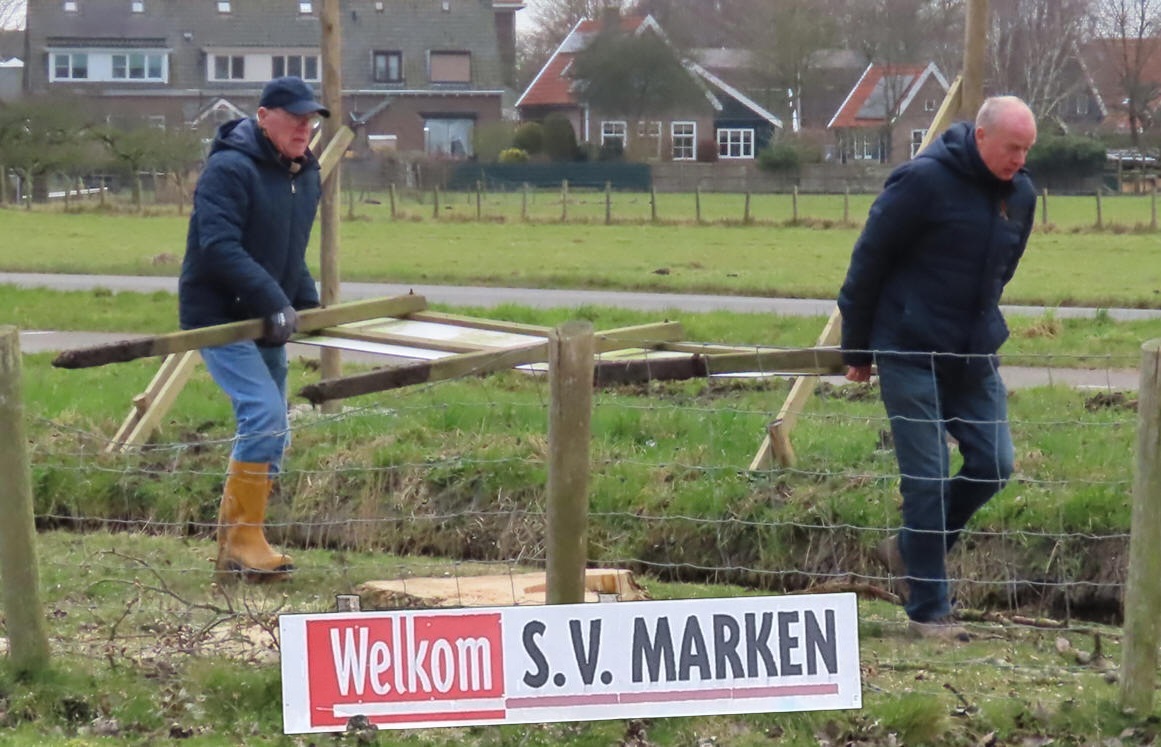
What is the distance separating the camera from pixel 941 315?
5879mm

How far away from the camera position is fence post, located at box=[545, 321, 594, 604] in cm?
504

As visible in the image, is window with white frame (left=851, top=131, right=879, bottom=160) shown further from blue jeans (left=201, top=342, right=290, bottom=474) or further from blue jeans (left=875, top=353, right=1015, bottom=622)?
blue jeans (left=875, top=353, right=1015, bottom=622)

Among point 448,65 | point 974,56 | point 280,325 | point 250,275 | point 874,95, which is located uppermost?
point 448,65

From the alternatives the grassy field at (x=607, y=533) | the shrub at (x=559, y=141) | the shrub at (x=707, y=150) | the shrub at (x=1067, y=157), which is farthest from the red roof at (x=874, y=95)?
the grassy field at (x=607, y=533)

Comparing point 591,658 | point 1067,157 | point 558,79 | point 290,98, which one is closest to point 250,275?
point 290,98

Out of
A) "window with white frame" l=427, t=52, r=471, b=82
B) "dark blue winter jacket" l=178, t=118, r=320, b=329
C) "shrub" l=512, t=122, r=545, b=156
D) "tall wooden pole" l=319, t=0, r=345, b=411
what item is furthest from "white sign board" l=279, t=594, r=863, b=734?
"window with white frame" l=427, t=52, r=471, b=82

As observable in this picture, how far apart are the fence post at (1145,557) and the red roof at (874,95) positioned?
51643 millimetres

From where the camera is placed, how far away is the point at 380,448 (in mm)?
9438

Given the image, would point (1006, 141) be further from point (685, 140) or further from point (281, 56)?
point (281, 56)

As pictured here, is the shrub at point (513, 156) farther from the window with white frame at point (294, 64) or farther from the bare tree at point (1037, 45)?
the bare tree at point (1037, 45)

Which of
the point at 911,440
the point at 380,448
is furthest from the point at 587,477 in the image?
the point at 380,448

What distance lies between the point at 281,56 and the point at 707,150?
65.1 ft

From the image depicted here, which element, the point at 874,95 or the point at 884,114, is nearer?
the point at 874,95

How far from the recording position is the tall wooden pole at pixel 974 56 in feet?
26.1
